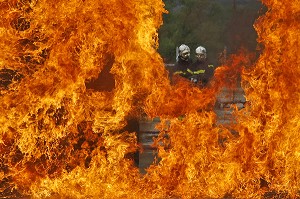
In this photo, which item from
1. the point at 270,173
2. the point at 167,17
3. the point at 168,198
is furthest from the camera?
the point at 167,17

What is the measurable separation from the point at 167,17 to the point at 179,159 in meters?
18.4

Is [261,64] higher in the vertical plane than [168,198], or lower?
higher

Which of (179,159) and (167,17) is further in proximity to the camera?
(167,17)

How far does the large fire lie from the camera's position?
7621mm

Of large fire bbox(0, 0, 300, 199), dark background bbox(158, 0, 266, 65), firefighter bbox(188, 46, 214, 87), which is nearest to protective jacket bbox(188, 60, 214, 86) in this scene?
firefighter bbox(188, 46, 214, 87)

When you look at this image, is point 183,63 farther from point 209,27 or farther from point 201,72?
point 209,27

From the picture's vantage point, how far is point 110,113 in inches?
320

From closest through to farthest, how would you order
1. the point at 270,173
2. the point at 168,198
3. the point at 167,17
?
the point at 168,198 < the point at 270,173 < the point at 167,17

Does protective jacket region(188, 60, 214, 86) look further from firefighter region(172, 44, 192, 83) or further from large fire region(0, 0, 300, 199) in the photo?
large fire region(0, 0, 300, 199)

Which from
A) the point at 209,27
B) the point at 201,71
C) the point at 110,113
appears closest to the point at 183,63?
the point at 201,71

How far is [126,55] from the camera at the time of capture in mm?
8023

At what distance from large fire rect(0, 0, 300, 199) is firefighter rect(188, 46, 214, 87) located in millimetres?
2181

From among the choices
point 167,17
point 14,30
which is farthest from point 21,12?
point 167,17

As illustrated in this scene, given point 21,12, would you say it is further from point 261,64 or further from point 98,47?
point 261,64
